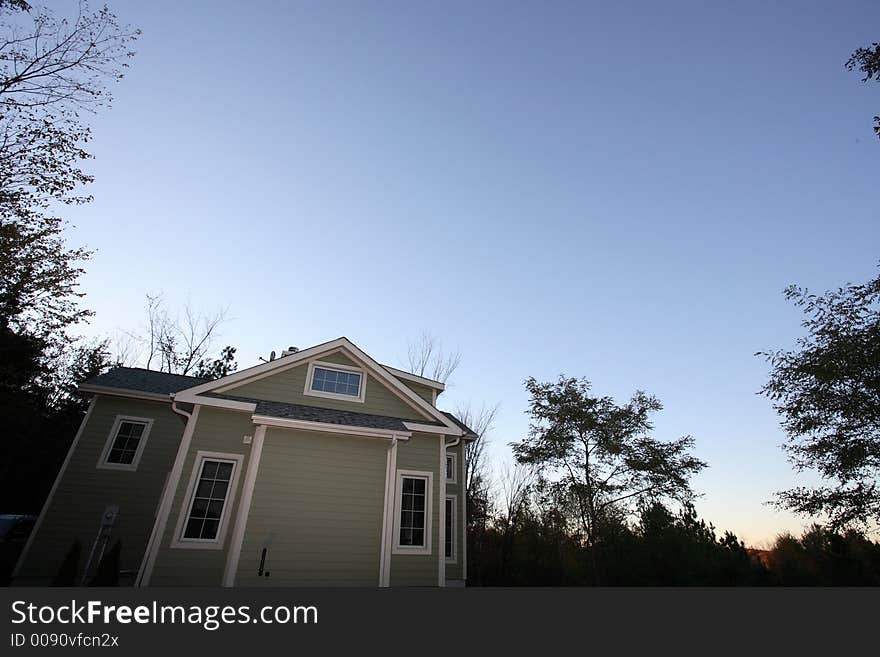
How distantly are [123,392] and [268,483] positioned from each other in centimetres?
740

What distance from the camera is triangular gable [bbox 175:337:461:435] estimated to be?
10.5 meters

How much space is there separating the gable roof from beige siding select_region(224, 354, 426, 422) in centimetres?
503

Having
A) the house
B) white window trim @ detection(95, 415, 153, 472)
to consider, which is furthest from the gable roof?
white window trim @ detection(95, 415, 153, 472)

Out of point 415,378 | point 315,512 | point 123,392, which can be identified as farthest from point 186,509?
point 415,378

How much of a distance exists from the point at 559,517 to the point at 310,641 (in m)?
Answer: 19.4

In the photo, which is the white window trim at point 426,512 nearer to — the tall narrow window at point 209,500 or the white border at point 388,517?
the white border at point 388,517

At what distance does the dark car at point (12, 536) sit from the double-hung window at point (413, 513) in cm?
1139

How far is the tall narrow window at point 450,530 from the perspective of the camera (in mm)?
14430

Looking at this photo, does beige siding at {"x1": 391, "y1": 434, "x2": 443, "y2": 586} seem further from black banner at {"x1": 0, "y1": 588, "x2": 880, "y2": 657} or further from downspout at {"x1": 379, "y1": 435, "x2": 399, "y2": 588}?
black banner at {"x1": 0, "y1": 588, "x2": 880, "y2": 657}

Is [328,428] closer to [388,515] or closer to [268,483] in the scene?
[268,483]

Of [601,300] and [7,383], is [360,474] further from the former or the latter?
[7,383]

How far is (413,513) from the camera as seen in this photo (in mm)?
9992

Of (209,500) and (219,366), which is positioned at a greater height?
(219,366)

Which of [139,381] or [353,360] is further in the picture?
[139,381]
